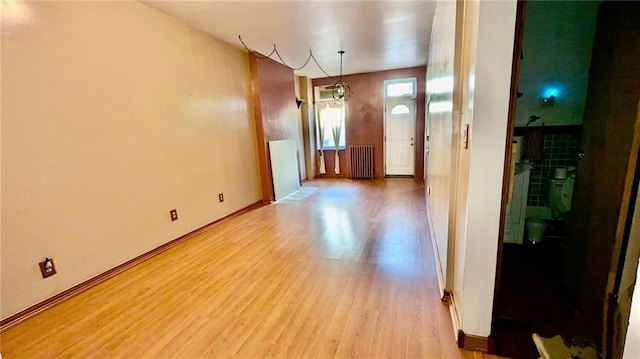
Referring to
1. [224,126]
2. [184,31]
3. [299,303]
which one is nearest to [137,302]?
[299,303]

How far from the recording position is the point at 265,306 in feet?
5.73

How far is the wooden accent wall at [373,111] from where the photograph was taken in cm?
578

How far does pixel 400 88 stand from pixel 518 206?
170 inches

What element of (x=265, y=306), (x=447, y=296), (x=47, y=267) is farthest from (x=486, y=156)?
(x=47, y=267)

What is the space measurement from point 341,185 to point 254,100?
2535 mm

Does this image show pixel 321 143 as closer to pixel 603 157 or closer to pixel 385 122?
pixel 385 122

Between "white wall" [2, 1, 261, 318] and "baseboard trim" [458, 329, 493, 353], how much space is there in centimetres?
265

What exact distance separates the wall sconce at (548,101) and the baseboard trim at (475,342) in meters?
1.97

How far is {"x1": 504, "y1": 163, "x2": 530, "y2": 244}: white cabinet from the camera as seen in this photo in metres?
2.22

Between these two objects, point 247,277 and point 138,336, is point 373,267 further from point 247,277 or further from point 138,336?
point 138,336

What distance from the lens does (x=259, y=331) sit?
1.52m

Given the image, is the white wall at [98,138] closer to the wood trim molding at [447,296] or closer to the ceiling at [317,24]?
the ceiling at [317,24]

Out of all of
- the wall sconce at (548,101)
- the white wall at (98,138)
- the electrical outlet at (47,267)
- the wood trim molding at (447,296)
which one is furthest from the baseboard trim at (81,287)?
the wall sconce at (548,101)

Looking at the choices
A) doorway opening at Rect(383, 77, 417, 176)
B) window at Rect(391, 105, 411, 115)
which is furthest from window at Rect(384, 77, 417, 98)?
window at Rect(391, 105, 411, 115)
